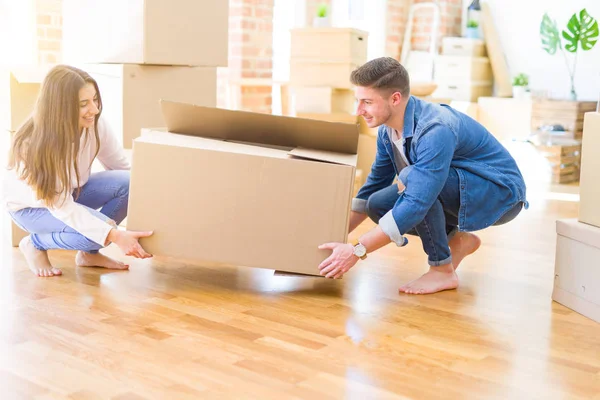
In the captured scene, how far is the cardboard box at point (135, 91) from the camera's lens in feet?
9.01

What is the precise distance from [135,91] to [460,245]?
1.23 metres

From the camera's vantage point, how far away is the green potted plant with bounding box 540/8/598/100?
18.6ft

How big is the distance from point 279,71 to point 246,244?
3489 mm

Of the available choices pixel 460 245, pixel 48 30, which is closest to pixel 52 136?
pixel 460 245

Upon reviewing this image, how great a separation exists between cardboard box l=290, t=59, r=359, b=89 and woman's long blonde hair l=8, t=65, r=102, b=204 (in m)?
2.26

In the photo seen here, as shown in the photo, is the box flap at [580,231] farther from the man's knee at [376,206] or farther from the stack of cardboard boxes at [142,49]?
the stack of cardboard boxes at [142,49]

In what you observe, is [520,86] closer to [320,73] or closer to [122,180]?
[320,73]

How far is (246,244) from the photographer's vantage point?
214cm

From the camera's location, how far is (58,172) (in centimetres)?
221

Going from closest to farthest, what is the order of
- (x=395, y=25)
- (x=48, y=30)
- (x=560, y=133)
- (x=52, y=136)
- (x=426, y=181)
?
(x=426, y=181) → (x=52, y=136) → (x=48, y=30) → (x=560, y=133) → (x=395, y=25)

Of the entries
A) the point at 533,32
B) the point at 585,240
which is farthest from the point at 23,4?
Result: the point at 533,32

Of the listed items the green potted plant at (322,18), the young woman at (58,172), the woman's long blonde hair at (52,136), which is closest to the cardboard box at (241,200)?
the young woman at (58,172)

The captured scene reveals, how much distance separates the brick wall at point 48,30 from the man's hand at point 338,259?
208cm

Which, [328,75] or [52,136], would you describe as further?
[328,75]
